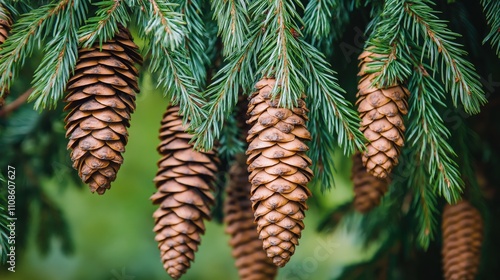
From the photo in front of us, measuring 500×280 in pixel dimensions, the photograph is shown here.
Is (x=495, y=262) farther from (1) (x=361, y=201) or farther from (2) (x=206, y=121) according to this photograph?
(2) (x=206, y=121)

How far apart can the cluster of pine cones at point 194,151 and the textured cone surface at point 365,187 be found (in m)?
0.27

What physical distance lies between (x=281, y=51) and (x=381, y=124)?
0.20m

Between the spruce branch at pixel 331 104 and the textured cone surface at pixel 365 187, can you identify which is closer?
the spruce branch at pixel 331 104

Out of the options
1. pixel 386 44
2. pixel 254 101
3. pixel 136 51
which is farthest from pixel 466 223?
pixel 136 51

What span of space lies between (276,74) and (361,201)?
46cm

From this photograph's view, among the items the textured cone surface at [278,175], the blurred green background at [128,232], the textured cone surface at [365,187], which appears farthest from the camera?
the blurred green background at [128,232]

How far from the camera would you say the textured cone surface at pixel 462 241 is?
123 cm

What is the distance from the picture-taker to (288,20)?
86 centimetres

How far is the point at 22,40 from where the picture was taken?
0.87 meters

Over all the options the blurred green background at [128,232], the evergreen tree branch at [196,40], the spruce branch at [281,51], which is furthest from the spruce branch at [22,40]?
the blurred green background at [128,232]

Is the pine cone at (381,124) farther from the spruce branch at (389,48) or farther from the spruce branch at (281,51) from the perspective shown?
the spruce branch at (281,51)

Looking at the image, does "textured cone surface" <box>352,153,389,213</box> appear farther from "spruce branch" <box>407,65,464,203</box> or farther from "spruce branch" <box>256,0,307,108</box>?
"spruce branch" <box>256,0,307,108</box>

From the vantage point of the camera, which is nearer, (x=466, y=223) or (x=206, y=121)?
(x=206, y=121)

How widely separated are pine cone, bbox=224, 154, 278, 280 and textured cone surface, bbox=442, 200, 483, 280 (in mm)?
427
